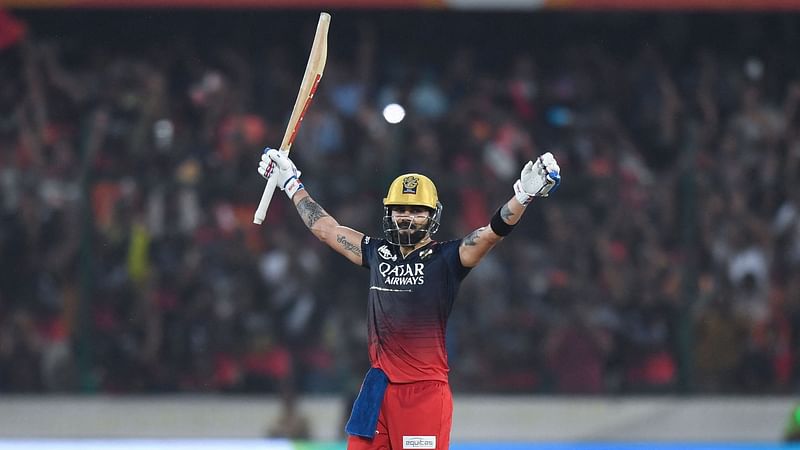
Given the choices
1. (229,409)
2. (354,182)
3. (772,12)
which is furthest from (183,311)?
(772,12)

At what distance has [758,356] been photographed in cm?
1197

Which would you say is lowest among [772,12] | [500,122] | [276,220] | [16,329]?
[16,329]

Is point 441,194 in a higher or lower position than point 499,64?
lower

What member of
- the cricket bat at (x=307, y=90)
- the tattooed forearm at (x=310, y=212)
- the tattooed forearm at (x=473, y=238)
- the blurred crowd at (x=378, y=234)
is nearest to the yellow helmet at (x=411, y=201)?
the tattooed forearm at (x=473, y=238)

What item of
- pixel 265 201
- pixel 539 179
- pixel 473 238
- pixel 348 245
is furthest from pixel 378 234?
pixel 539 179

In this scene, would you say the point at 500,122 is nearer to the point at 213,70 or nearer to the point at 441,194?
the point at 441,194

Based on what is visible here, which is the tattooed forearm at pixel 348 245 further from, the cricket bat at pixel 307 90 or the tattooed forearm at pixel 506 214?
the tattooed forearm at pixel 506 214

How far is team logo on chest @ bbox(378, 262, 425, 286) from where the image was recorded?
712 cm

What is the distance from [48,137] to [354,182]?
274cm

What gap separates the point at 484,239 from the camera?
22.8 feet

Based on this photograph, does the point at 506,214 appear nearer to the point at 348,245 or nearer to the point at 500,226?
the point at 500,226

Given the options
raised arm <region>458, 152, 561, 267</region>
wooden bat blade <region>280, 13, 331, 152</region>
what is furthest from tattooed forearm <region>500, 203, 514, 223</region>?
wooden bat blade <region>280, 13, 331, 152</region>

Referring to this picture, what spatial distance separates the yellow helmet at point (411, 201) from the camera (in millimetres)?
7160

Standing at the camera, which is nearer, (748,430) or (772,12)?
(748,430)
